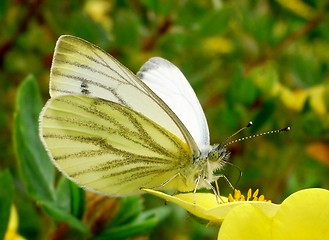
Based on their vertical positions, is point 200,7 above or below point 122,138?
above

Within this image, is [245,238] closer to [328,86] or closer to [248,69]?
[328,86]

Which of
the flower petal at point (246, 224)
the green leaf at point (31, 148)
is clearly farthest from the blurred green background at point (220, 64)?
the flower petal at point (246, 224)

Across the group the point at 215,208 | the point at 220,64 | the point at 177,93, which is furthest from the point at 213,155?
the point at 220,64

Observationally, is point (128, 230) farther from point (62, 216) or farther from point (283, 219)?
point (283, 219)

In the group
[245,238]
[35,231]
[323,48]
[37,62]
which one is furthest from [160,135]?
[323,48]

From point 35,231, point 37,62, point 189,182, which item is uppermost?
point 37,62

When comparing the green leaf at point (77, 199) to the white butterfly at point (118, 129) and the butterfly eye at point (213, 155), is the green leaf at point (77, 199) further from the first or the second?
the butterfly eye at point (213, 155)

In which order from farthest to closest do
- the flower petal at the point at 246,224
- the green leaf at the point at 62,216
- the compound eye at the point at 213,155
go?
the compound eye at the point at 213,155
the green leaf at the point at 62,216
the flower petal at the point at 246,224
